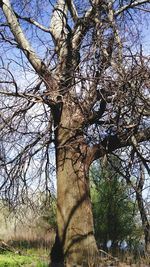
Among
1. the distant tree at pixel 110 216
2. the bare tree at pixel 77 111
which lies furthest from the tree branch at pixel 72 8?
the distant tree at pixel 110 216

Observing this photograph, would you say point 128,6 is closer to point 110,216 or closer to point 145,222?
point 145,222

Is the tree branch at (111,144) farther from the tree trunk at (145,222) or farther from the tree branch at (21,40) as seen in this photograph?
the tree branch at (21,40)

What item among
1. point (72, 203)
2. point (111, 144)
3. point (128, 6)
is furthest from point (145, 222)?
point (128, 6)

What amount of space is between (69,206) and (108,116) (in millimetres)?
1958

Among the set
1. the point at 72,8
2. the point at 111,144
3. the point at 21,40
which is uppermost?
the point at 72,8

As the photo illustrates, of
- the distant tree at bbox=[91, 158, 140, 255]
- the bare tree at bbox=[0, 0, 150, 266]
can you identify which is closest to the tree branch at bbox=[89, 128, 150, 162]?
the bare tree at bbox=[0, 0, 150, 266]

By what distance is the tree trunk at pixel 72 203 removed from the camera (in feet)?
26.2

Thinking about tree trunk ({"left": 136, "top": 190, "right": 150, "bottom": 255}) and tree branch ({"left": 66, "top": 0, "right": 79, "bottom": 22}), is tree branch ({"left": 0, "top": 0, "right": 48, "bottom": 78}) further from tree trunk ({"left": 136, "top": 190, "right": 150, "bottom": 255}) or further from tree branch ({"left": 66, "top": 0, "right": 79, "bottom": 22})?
tree trunk ({"left": 136, "top": 190, "right": 150, "bottom": 255})

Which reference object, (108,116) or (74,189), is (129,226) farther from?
(108,116)

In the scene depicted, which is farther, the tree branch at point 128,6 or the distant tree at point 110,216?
the distant tree at point 110,216

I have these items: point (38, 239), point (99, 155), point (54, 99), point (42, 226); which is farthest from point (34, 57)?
point (42, 226)

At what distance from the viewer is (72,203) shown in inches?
325

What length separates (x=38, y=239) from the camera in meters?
12.8

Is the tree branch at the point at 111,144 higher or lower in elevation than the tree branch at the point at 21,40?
lower
